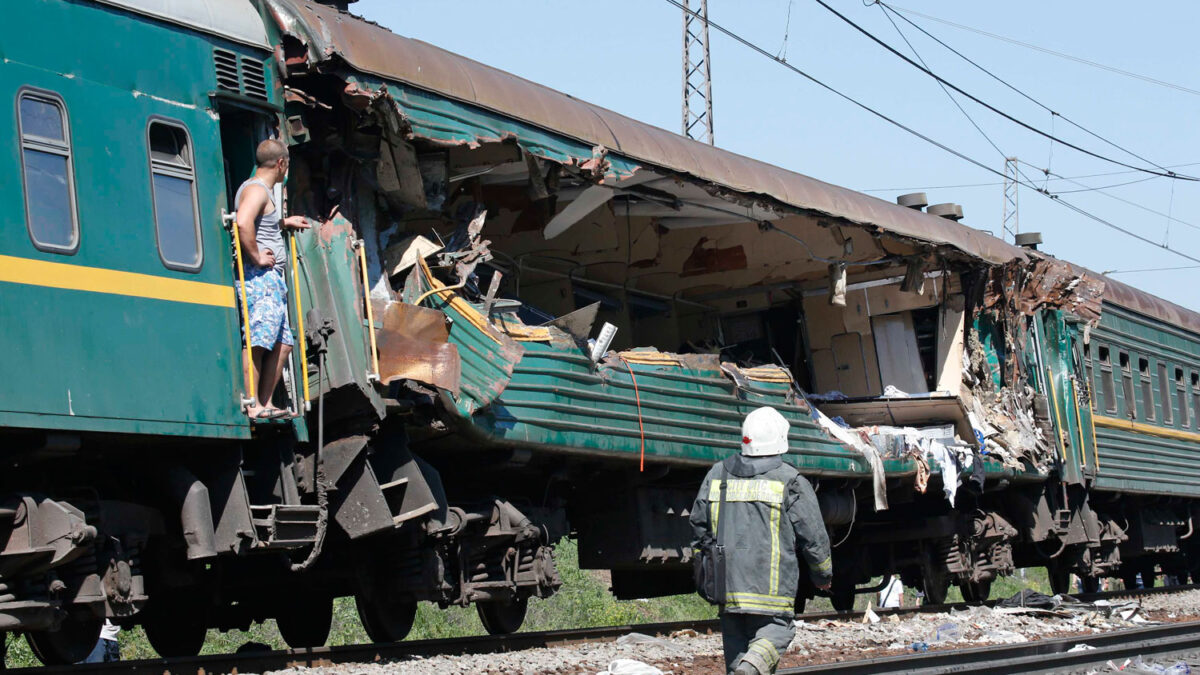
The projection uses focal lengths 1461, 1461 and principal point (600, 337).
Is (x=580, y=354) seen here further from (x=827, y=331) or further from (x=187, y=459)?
(x=827, y=331)

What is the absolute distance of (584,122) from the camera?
34.8 ft

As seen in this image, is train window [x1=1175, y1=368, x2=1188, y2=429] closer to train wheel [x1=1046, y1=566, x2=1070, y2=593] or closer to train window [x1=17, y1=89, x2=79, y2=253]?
train wheel [x1=1046, y1=566, x2=1070, y2=593]

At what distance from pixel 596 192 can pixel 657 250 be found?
2.71 m

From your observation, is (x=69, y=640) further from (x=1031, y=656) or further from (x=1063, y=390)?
(x=1063, y=390)

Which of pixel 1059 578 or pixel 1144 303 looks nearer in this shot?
pixel 1059 578

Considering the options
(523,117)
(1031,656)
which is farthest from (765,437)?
(1031,656)

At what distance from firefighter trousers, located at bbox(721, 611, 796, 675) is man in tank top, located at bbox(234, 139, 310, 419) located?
265cm

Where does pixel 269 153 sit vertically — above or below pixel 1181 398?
above

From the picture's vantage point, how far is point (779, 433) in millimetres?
6508

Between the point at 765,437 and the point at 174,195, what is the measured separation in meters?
3.34

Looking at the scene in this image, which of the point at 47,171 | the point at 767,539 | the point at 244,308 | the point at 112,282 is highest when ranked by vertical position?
the point at 47,171

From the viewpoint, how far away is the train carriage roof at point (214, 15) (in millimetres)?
7521

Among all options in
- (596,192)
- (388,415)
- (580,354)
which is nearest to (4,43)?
(388,415)

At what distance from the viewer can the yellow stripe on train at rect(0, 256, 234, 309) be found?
657 centimetres
